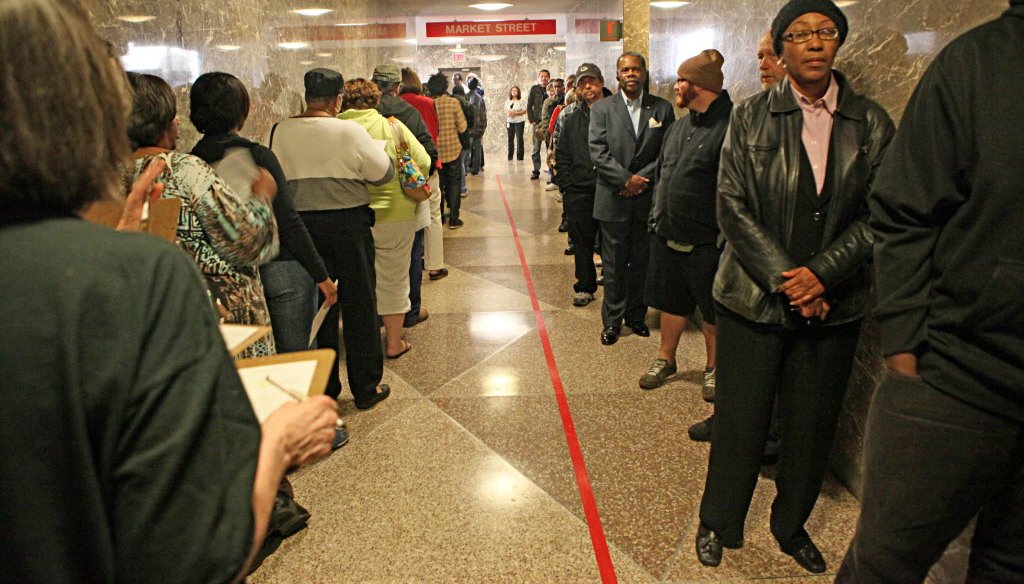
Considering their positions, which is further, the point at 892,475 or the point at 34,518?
the point at 892,475

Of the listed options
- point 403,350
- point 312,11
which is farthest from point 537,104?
point 403,350

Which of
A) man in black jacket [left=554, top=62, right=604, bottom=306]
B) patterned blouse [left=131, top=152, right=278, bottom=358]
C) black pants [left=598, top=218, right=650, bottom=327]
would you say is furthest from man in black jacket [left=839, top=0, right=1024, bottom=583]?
man in black jacket [left=554, top=62, right=604, bottom=306]

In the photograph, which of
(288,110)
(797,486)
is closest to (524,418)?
(797,486)

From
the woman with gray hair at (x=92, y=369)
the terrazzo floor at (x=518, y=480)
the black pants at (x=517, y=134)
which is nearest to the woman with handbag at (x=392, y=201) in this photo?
the terrazzo floor at (x=518, y=480)

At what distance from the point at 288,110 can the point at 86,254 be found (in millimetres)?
4715

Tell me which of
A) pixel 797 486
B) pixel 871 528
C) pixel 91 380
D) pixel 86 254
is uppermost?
pixel 86 254

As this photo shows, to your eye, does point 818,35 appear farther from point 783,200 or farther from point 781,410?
point 781,410

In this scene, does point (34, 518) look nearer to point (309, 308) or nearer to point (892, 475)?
point (892, 475)

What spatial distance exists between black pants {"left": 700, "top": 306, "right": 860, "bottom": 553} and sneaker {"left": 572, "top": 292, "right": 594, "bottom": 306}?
304cm

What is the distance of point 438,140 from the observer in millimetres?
7504

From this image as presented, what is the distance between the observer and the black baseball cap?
308cm

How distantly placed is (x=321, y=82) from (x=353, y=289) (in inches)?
39.1

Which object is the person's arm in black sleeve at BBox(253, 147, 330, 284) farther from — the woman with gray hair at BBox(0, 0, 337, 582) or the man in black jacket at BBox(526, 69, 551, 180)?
the man in black jacket at BBox(526, 69, 551, 180)

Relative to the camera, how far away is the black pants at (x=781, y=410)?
2135 millimetres
